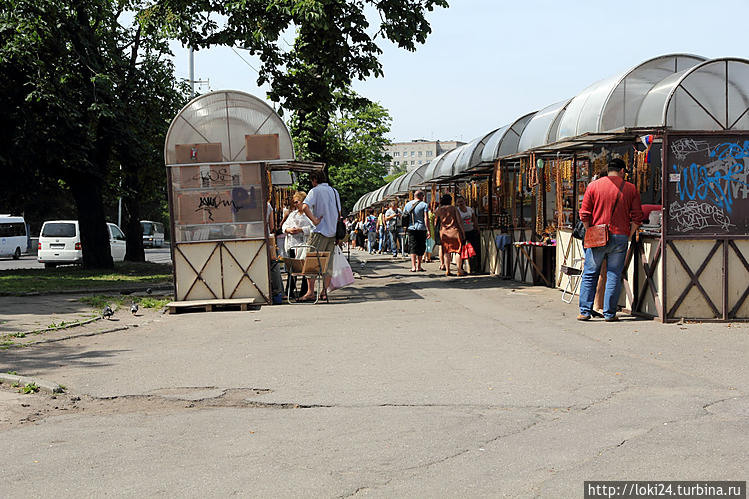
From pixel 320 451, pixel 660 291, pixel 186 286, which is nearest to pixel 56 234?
→ pixel 186 286

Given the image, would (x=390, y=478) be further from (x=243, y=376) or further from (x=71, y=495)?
(x=243, y=376)

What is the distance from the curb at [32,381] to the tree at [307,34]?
36.3 feet

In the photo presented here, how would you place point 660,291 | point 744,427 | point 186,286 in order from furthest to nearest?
point 186,286, point 660,291, point 744,427

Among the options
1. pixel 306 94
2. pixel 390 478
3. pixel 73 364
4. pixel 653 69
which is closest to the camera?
pixel 390 478

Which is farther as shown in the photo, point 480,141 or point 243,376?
point 480,141

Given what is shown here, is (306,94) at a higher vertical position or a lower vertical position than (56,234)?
higher

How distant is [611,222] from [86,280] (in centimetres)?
1432

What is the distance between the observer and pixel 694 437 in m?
5.46

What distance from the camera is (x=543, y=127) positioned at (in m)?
19.7

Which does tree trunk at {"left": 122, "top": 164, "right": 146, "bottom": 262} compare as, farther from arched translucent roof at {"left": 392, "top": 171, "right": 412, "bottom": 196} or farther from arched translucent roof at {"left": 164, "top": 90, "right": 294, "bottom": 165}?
arched translucent roof at {"left": 164, "top": 90, "right": 294, "bottom": 165}

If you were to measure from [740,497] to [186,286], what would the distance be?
11386 millimetres

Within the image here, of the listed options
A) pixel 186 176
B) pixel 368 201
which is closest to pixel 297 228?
pixel 186 176

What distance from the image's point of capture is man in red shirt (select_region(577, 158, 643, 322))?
1136 cm

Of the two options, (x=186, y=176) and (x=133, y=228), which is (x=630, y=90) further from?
(x=133, y=228)
